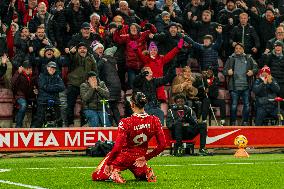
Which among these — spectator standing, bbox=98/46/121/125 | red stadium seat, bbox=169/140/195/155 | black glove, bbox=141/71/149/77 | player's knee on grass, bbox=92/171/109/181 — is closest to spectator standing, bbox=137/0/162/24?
spectator standing, bbox=98/46/121/125

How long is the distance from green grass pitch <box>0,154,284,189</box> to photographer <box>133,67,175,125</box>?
2722 mm

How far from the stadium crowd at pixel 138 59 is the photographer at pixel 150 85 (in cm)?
3

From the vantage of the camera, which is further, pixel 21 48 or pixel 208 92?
pixel 208 92

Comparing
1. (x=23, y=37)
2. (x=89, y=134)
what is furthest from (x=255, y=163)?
(x=23, y=37)

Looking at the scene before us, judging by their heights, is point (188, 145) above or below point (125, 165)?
above

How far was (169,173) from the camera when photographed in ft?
50.0

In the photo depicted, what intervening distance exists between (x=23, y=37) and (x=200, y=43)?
5.72 meters

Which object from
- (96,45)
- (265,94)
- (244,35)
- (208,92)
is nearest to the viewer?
(96,45)

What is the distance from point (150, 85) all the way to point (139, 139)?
377 inches

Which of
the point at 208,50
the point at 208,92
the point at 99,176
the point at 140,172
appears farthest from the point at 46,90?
the point at 140,172

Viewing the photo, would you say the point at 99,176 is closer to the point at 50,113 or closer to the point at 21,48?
the point at 50,113

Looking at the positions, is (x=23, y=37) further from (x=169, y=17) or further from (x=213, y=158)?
(x=213, y=158)

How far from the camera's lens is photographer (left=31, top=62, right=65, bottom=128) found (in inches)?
865

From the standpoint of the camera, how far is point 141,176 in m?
13.2
